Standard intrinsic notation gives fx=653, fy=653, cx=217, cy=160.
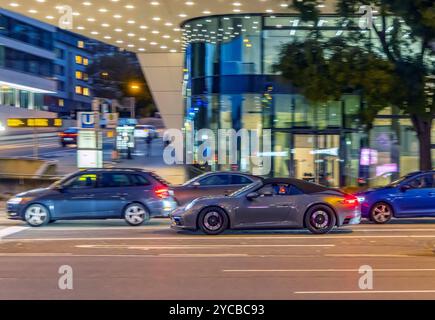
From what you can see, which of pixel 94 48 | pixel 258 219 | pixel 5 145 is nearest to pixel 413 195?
pixel 258 219

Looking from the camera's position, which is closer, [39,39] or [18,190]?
[18,190]

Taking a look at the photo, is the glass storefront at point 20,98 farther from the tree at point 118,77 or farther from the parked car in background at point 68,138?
the parked car in background at point 68,138

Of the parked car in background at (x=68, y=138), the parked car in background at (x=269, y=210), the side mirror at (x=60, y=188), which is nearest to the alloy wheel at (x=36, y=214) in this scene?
the side mirror at (x=60, y=188)

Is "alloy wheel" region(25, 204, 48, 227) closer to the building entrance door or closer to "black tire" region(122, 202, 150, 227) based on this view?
"black tire" region(122, 202, 150, 227)

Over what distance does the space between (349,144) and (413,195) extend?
44.5ft

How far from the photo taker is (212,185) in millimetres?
19344

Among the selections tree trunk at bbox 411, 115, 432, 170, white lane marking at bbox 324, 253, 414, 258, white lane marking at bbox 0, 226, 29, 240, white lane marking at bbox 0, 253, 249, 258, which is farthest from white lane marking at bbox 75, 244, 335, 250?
tree trunk at bbox 411, 115, 432, 170

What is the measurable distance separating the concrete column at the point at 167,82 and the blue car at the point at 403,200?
22889 millimetres

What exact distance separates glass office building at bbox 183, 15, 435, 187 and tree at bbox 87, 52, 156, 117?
52.3 metres

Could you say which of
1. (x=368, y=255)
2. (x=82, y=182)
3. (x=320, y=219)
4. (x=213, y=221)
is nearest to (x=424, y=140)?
(x=320, y=219)

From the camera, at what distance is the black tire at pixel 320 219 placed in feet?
49.5

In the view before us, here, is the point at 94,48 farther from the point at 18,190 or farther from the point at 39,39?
the point at 18,190

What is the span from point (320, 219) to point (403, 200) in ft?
11.6

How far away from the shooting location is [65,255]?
1196cm
